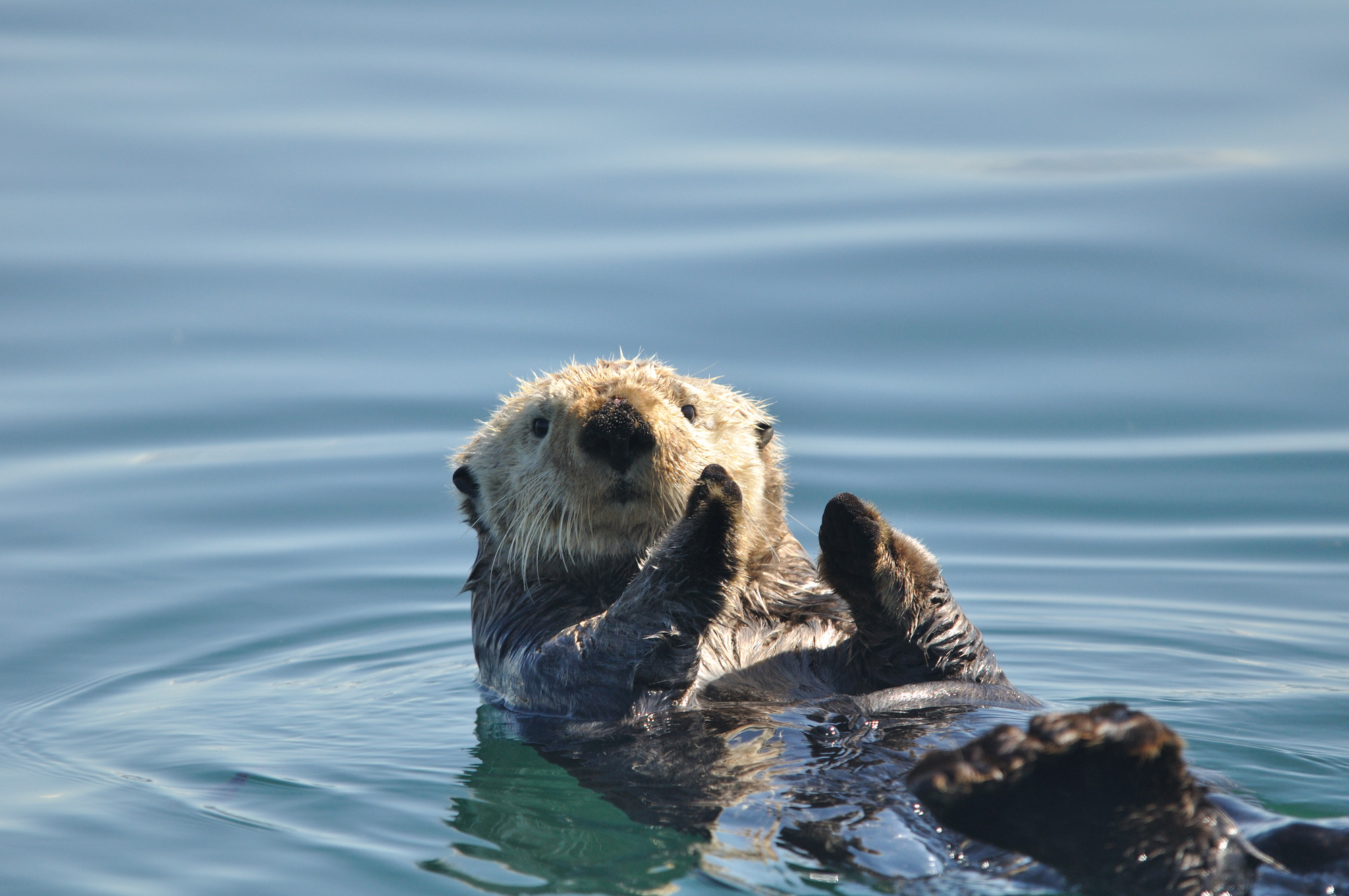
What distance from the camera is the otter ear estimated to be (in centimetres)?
476

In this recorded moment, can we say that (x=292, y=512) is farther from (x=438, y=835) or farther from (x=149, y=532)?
(x=438, y=835)

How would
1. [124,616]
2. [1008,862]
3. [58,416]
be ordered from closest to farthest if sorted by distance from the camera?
[1008,862] < [124,616] < [58,416]

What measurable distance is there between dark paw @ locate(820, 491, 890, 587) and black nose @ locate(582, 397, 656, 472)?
56 cm

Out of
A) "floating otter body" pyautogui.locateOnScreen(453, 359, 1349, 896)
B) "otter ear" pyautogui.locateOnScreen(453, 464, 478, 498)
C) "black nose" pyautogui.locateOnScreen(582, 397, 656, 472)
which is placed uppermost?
"black nose" pyautogui.locateOnScreen(582, 397, 656, 472)

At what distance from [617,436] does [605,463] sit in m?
0.11

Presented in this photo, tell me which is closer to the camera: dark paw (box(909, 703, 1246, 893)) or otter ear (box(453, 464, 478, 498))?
dark paw (box(909, 703, 1246, 893))

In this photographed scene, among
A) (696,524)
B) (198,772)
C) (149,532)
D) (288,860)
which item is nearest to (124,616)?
(149,532)

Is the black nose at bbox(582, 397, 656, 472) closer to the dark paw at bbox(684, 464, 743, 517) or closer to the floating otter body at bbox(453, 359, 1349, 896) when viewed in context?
the floating otter body at bbox(453, 359, 1349, 896)

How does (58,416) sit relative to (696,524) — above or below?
above

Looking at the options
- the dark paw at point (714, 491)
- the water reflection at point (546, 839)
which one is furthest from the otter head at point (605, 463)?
the water reflection at point (546, 839)

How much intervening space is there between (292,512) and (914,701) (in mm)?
4167

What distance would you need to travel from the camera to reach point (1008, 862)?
3082 mm

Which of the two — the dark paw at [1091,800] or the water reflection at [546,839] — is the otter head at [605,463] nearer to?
the water reflection at [546,839]

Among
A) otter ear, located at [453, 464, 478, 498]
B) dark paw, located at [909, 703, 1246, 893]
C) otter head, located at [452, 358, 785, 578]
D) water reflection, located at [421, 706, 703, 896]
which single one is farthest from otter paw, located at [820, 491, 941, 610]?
otter ear, located at [453, 464, 478, 498]
